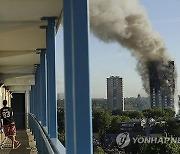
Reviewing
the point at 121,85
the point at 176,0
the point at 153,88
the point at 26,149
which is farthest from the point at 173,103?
the point at 26,149

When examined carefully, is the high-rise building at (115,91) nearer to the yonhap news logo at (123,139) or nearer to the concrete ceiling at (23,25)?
the yonhap news logo at (123,139)

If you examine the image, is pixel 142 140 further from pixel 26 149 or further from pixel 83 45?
pixel 26 149

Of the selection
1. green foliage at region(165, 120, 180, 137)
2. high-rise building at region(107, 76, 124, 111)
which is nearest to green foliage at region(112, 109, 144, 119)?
green foliage at region(165, 120, 180, 137)

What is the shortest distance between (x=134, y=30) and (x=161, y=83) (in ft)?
4.20

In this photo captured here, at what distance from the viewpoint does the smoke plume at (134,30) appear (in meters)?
4.39

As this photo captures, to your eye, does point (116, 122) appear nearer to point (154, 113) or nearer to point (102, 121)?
point (102, 121)

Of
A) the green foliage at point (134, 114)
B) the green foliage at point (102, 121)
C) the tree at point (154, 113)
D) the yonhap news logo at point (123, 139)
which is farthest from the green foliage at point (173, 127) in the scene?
the green foliage at point (102, 121)

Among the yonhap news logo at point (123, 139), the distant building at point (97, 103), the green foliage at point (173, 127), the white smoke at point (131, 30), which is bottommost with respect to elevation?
the yonhap news logo at point (123, 139)

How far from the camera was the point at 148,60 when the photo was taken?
465 cm

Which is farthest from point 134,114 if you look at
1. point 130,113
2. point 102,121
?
point 102,121

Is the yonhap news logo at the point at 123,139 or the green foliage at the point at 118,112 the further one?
the green foliage at the point at 118,112

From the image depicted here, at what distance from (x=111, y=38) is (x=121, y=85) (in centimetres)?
136

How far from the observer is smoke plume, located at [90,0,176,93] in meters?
4.39

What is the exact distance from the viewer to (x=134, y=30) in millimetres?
5531
